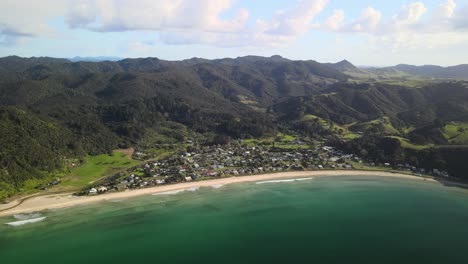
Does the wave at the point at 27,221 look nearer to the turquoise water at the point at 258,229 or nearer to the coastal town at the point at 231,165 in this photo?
the turquoise water at the point at 258,229

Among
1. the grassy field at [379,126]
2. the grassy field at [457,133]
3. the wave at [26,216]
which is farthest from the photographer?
the grassy field at [379,126]

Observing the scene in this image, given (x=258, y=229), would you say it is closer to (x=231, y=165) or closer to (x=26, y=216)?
(x=231, y=165)

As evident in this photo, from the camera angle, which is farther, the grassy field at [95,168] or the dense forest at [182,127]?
the dense forest at [182,127]

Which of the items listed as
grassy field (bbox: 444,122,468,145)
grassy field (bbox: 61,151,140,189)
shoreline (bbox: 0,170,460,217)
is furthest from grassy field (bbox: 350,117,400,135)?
grassy field (bbox: 61,151,140,189)

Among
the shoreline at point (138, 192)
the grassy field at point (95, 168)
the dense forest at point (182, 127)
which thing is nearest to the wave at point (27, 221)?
the shoreline at point (138, 192)

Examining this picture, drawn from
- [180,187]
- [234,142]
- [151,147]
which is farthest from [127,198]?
[234,142]

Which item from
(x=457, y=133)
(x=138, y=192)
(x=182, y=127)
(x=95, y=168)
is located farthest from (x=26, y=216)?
(x=457, y=133)

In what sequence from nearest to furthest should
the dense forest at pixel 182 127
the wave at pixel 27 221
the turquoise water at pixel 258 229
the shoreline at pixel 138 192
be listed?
the turquoise water at pixel 258 229, the wave at pixel 27 221, the shoreline at pixel 138 192, the dense forest at pixel 182 127

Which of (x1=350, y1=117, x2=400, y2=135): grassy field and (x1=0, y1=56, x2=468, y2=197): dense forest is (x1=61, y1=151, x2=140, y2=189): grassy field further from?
(x1=350, y1=117, x2=400, y2=135): grassy field
